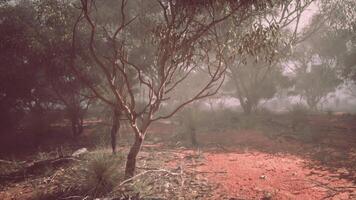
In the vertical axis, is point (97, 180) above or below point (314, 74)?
below

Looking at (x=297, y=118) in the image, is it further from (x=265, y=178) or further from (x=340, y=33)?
(x=340, y=33)

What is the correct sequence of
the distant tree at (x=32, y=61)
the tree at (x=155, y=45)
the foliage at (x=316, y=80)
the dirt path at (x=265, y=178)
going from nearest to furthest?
the dirt path at (x=265, y=178) < the tree at (x=155, y=45) < the distant tree at (x=32, y=61) < the foliage at (x=316, y=80)

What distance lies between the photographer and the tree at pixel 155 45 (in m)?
8.24

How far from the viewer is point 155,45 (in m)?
15.1

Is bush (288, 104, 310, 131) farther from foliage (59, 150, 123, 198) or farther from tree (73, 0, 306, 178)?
foliage (59, 150, 123, 198)

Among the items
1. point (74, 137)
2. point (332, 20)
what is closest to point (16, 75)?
point (74, 137)

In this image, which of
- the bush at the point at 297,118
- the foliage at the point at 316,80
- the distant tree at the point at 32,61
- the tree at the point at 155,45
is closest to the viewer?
the tree at the point at 155,45

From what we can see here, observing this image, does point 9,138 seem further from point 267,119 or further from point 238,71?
point 238,71

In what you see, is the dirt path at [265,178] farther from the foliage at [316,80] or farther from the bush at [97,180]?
the foliage at [316,80]

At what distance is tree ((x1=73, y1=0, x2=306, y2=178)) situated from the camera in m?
8.24

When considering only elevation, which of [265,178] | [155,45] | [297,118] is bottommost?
[265,178]

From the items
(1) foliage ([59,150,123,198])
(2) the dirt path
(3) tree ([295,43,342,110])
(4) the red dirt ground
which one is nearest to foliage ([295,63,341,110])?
(3) tree ([295,43,342,110])

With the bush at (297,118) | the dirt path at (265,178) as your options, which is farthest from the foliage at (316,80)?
the dirt path at (265,178)

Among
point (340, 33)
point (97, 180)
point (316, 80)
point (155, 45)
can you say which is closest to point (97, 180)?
point (97, 180)
